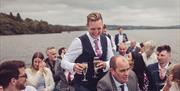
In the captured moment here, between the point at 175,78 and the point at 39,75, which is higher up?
the point at 175,78

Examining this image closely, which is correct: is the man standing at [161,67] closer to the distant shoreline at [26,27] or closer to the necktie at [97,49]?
the necktie at [97,49]

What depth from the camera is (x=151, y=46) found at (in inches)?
193

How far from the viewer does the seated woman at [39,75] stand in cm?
460

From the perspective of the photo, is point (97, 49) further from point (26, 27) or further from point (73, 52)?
point (26, 27)

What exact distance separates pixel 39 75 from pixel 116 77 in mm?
1935

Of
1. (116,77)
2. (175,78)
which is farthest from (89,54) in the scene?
(175,78)

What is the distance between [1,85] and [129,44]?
586 cm

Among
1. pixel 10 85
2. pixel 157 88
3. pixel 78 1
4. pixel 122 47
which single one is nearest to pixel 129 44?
pixel 78 1

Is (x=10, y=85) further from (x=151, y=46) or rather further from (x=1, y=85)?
(x=151, y=46)

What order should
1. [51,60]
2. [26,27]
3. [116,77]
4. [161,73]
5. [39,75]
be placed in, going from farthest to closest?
[26,27], [51,60], [39,75], [161,73], [116,77]

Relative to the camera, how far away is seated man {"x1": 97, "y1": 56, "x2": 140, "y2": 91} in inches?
112

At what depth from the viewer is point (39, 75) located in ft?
15.3

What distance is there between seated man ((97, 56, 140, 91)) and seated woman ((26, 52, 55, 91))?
182 cm

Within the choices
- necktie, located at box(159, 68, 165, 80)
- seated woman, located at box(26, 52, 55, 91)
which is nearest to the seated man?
necktie, located at box(159, 68, 165, 80)
